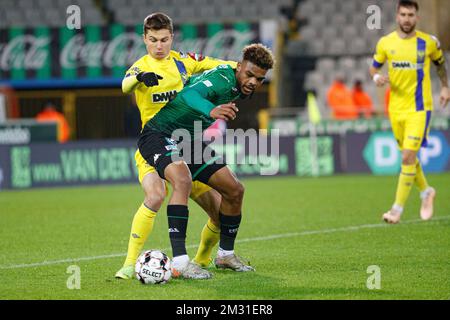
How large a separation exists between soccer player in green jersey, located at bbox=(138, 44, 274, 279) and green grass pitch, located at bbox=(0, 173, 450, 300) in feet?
0.95

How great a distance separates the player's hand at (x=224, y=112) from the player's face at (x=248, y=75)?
0.47m

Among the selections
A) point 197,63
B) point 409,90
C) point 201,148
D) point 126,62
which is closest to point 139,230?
point 201,148

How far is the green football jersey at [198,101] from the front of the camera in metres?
7.04

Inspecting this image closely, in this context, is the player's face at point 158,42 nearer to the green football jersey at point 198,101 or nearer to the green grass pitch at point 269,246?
the green football jersey at point 198,101

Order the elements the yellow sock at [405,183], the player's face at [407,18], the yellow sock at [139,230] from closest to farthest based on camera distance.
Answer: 1. the yellow sock at [139,230]
2. the player's face at [407,18]
3. the yellow sock at [405,183]

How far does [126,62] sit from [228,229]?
1629 centimetres

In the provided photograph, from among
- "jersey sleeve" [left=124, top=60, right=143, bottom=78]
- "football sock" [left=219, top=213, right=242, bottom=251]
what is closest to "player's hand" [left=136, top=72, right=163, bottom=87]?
"jersey sleeve" [left=124, top=60, right=143, bottom=78]

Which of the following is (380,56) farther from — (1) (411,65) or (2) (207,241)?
(2) (207,241)

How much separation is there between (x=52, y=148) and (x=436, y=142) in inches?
312

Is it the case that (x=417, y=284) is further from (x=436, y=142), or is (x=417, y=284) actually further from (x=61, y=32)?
(x=61, y=32)

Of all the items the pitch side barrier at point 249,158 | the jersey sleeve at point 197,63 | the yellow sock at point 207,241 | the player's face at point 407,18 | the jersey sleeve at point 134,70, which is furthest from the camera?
the pitch side barrier at point 249,158

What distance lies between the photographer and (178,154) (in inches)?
287

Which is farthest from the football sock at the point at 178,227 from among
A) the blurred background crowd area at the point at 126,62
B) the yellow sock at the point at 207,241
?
the blurred background crowd area at the point at 126,62
